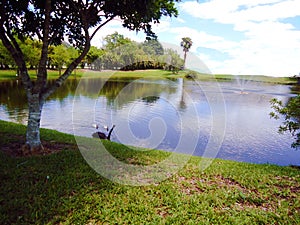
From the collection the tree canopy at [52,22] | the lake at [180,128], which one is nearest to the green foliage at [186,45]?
the tree canopy at [52,22]

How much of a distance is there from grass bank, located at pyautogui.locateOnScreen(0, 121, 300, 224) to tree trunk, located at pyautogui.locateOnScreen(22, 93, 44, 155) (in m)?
0.44

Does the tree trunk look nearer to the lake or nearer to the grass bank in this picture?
the grass bank

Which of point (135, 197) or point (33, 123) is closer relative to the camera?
point (135, 197)

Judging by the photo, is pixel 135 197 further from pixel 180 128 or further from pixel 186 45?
pixel 186 45

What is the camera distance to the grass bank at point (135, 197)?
12.9 ft

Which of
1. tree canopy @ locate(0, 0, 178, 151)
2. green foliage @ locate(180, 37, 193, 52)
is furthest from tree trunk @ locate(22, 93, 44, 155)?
green foliage @ locate(180, 37, 193, 52)

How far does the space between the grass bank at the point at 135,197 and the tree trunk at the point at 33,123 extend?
0.44 meters

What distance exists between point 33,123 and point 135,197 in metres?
3.57

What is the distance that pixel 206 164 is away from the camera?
7148 millimetres

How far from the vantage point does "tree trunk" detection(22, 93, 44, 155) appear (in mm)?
6020

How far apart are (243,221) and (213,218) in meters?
0.52

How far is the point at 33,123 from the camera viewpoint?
6.07 m

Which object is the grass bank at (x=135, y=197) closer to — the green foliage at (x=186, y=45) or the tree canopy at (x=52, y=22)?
the tree canopy at (x=52, y=22)

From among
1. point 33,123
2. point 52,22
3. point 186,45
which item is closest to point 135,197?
point 33,123
